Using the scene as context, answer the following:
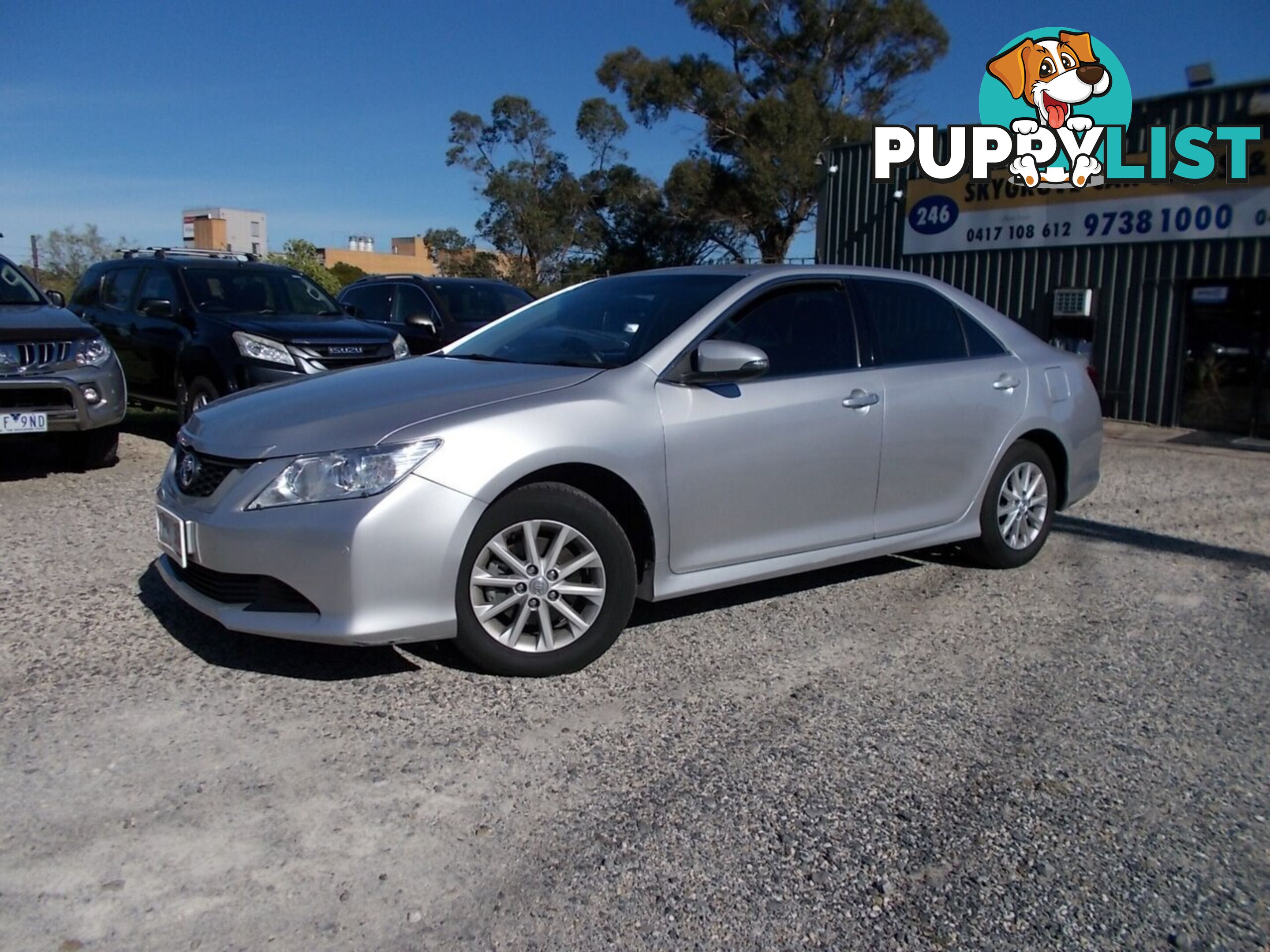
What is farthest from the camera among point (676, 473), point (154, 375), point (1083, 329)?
point (1083, 329)

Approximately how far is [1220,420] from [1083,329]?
2.10 meters

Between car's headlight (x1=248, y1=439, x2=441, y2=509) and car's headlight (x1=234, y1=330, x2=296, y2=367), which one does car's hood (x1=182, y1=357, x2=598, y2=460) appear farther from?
car's headlight (x1=234, y1=330, x2=296, y2=367)

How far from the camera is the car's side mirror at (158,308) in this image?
9289 millimetres

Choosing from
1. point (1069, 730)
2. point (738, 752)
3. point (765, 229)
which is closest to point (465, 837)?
point (738, 752)

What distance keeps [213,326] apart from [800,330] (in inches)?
232

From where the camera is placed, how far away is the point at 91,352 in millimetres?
7930

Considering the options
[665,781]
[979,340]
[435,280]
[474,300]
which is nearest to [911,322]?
[979,340]

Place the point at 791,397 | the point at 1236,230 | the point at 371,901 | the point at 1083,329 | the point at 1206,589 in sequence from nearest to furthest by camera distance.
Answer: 1. the point at 371,901
2. the point at 791,397
3. the point at 1206,589
4. the point at 1236,230
5. the point at 1083,329

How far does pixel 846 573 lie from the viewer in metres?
5.81

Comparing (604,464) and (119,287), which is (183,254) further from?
(604,464)

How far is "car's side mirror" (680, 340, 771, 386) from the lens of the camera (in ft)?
14.3

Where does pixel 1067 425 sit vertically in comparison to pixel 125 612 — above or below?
above

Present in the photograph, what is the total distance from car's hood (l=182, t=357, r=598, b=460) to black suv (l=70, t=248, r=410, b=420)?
4.01 metres

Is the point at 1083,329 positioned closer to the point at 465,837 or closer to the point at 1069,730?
the point at 1069,730
